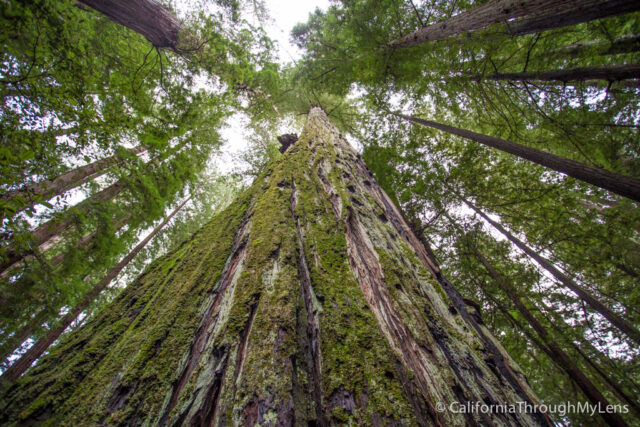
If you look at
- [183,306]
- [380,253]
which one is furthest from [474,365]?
→ [183,306]

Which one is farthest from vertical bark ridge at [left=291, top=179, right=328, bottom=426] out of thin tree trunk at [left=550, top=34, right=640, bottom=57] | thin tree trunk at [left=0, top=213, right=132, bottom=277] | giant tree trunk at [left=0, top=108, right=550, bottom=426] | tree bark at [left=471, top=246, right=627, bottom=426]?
tree bark at [left=471, top=246, right=627, bottom=426]

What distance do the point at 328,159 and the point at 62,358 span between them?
103 inches

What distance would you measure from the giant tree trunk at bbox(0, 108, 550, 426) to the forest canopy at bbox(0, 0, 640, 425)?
1.60 m

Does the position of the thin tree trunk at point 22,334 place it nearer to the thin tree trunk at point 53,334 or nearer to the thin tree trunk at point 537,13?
the thin tree trunk at point 53,334

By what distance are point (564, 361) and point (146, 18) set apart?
8.91 metres

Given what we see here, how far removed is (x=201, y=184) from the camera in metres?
10.6

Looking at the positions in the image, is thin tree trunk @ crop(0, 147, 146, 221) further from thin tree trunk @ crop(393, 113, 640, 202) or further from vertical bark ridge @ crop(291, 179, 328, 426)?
thin tree trunk @ crop(393, 113, 640, 202)

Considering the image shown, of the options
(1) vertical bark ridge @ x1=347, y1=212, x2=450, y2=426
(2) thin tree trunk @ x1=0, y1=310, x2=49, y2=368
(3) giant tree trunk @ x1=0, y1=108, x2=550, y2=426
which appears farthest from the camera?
(2) thin tree trunk @ x1=0, y1=310, x2=49, y2=368

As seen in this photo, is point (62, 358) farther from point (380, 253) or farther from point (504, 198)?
point (504, 198)

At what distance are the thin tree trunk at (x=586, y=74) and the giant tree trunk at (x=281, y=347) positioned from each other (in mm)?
4372

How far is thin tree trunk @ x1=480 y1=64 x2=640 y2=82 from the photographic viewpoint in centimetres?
308

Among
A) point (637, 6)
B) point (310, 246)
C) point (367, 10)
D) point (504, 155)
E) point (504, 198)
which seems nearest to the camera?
point (310, 246)

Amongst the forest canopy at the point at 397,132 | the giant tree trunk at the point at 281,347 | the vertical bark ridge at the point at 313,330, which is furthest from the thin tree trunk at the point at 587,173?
the vertical bark ridge at the point at 313,330

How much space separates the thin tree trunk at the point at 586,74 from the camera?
3082 mm
